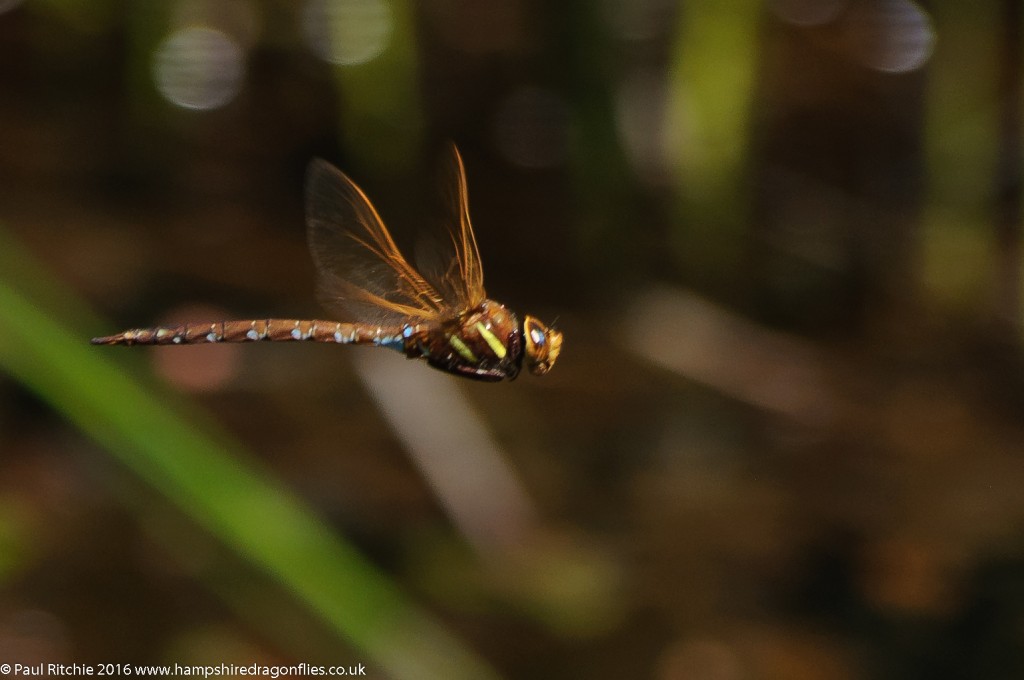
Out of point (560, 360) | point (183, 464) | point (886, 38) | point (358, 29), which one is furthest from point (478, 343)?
point (886, 38)

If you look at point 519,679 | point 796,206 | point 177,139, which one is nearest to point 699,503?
point 519,679

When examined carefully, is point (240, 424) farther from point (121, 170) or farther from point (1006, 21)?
point (1006, 21)

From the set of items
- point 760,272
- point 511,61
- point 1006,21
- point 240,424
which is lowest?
point 240,424

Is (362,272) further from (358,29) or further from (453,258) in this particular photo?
(358,29)

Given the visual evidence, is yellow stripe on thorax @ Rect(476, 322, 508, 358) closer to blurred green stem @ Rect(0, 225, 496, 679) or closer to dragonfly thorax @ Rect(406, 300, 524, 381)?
dragonfly thorax @ Rect(406, 300, 524, 381)

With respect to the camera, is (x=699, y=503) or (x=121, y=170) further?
(x=121, y=170)

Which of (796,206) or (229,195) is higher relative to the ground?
(796,206)
